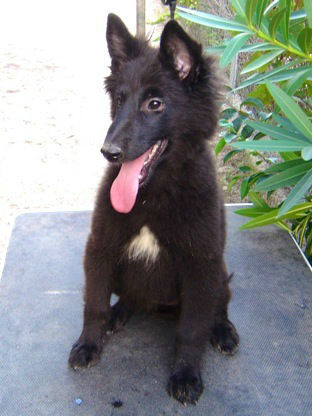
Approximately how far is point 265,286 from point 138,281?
2.79 ft

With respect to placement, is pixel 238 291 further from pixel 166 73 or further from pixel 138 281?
pixel 166 73

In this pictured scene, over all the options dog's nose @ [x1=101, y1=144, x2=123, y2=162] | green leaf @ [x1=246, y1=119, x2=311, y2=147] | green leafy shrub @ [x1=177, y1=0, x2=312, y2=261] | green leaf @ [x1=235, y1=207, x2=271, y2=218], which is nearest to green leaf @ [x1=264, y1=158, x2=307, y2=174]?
green leafy shrub @ [x1=177, y1=0, x2=312, y2=261]

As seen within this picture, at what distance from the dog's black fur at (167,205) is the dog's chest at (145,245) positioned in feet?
0.06

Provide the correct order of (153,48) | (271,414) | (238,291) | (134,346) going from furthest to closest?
(238,291), (134,346), (153,48), (271,414)

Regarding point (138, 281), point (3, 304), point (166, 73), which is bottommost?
point (3, 304)

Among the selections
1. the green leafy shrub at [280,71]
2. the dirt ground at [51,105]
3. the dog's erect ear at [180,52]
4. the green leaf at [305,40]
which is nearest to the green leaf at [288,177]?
the green leafy shrub at [280,71]

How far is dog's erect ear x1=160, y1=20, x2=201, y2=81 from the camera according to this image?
80.2 inches

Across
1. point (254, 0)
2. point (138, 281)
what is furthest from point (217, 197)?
point (254, 0)

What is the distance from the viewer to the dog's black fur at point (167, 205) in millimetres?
A: 2098

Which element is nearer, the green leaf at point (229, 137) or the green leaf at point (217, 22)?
the green leaf at point (217, 22)

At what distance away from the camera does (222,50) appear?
2383mm

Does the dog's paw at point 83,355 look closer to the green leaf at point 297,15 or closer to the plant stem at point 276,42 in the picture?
the plant stem at point 276,42

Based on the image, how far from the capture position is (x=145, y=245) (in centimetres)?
220

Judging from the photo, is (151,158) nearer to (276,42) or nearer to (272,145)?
(272,145)
